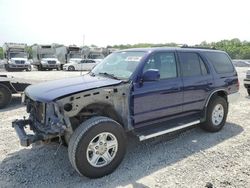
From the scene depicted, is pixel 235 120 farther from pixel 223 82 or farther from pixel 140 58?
pixel 140 58

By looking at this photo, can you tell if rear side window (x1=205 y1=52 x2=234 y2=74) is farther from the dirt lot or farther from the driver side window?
the dirt lot

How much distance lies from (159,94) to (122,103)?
0.76 m

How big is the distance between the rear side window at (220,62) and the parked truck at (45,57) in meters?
25.2

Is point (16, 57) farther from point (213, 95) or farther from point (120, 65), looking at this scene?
point (213, 95)

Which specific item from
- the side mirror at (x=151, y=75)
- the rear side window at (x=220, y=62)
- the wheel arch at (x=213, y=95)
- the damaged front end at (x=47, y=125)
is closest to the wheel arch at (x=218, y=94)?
the wheel arch at (x=213, y=95)

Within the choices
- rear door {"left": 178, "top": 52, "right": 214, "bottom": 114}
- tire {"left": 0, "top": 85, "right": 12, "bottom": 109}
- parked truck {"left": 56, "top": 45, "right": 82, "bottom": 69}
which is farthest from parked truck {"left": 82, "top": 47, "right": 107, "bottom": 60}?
rear door {"left": 178, "top": 52, "right": 214, "bottom": 114}

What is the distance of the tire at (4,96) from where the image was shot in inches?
309

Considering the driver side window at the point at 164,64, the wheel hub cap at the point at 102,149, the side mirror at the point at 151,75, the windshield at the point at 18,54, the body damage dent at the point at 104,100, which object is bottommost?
the wheel hub cap at the point at 102,149

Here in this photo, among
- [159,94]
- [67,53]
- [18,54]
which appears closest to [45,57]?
[67,53]

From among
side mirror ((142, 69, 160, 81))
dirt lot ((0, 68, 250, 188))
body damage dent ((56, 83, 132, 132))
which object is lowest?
dirt lot ((0, 68, 250, 188))

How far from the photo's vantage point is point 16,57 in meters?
27.3

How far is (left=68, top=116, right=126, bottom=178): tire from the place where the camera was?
3.42 m

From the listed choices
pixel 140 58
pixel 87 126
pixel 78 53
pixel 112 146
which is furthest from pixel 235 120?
pixel 78 53

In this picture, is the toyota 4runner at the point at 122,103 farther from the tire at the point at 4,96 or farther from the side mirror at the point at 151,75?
the tire at the point at 4,96
